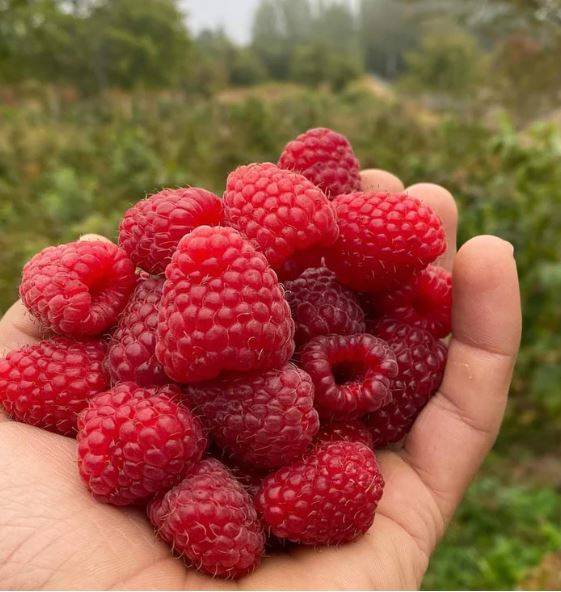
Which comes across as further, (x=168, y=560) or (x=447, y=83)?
(x=447, y=83)

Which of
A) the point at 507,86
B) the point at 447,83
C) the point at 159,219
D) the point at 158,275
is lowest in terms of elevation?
the point at 447,83

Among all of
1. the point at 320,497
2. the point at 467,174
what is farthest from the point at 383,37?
the point at 320,497

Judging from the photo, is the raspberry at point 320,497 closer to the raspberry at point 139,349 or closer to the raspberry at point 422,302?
the raspberry at point 139,349

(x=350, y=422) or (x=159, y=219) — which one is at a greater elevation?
(x=159, y=219)

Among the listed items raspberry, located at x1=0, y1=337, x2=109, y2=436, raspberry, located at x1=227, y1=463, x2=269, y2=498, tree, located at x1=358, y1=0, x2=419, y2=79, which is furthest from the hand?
tree, located at x1=358, y1=0, x2=419, y2=79

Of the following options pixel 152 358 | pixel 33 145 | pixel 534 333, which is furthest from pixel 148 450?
pixel 33 145

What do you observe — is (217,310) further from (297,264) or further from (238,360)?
(297,264)

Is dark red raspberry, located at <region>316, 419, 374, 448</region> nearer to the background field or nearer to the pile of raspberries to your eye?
the pile of raspberries

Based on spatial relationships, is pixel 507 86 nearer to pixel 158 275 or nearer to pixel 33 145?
pixel 33 145
